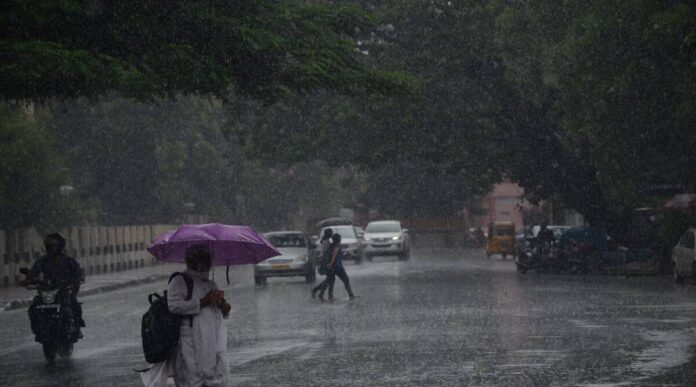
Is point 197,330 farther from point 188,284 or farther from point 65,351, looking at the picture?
point 65,351

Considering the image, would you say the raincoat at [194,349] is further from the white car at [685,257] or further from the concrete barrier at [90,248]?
the concrete barrier at [90,248]

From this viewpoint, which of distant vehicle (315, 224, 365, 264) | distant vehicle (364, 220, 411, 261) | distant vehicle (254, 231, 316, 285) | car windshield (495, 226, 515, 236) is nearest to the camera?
distant vehicle (254, 231, 316, 285)

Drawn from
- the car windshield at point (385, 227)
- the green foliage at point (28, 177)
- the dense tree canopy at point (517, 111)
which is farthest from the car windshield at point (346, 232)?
the green foliage at point (28, 177)

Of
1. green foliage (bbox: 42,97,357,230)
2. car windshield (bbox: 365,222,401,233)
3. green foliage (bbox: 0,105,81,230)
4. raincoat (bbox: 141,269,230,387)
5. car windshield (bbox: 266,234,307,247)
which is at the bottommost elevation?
raincoat (bbox: 141,269,230,387)

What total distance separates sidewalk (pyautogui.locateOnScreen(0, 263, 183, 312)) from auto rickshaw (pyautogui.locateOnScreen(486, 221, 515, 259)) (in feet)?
60.4

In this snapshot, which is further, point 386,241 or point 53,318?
point 386,241

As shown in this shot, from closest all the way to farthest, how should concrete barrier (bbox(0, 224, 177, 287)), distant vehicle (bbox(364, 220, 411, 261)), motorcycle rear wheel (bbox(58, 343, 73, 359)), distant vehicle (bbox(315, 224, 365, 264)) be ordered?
motorcycle rear wheel (bbox(58, 343, 73, 359)), concrete barrier (bbox(0, 224, 177, 287)), distant vehicle (bbox(315, 224, 365, 264)), distant vehicle (bbox(364, 220, 411, 261))

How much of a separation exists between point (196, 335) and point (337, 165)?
41604 mm

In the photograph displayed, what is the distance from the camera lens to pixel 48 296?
58.2 feet

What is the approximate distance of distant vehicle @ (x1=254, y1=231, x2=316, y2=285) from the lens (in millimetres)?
39969

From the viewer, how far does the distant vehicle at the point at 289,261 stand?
131 feet

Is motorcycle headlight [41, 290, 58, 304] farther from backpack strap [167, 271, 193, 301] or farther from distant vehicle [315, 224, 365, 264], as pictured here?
distant vehicle [315, 224, 365, 264]

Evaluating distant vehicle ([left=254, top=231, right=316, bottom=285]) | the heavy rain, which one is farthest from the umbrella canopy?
distant vehicle ([left=254, top=231, right=316, bottom=285])

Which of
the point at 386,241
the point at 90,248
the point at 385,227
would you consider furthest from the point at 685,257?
the point at 385,227
